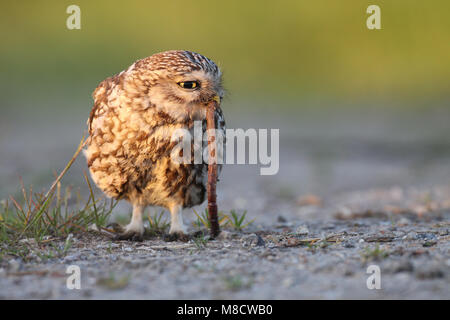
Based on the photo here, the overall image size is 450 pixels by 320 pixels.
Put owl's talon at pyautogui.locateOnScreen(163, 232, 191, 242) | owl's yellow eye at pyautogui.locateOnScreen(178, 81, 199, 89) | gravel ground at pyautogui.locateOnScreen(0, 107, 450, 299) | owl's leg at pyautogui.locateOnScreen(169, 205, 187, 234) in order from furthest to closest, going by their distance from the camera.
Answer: owl's leg at pyautogui.locateOnScreen(169, 205, 187, 234), owl's talon at pyautogui.locateOnScreen(163, 232, 191, 242), owl's yellow eye at pyautogui.locateOnScreen(178, 81, 199, 89), gravel ground at pyautogui.locateOnScreen(0, 107, 450, 299)

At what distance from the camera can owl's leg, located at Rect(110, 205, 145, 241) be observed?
4379 millimetres

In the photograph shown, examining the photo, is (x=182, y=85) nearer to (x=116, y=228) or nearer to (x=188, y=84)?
(x=188, y=84)

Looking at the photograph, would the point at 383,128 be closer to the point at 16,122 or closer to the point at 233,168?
the point at 233,168

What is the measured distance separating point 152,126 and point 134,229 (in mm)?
875

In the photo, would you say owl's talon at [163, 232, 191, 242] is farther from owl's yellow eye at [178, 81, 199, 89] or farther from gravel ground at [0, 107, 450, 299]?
owl's yellow eye at [178, 81, 199, 89]

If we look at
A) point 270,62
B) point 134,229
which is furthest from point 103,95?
point 270,62

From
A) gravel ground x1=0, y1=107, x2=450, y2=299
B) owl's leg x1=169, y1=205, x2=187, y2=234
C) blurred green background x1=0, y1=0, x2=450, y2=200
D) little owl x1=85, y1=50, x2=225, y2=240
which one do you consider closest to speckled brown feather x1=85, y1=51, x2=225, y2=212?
little owl x1=85, y1=50, x2=225, y2=240

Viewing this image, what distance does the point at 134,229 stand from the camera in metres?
4.46

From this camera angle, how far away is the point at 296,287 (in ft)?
9.71

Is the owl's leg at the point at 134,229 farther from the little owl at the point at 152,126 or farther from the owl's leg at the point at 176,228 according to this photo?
the owl's leg at the point at 176,228

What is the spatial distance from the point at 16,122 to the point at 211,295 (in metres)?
11.1

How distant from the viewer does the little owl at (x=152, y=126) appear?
410cm

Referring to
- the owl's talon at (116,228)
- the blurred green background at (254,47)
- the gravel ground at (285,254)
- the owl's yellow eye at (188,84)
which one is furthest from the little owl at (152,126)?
the blurred green background at (254,47)

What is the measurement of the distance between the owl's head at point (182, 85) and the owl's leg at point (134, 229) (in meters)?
0.93
